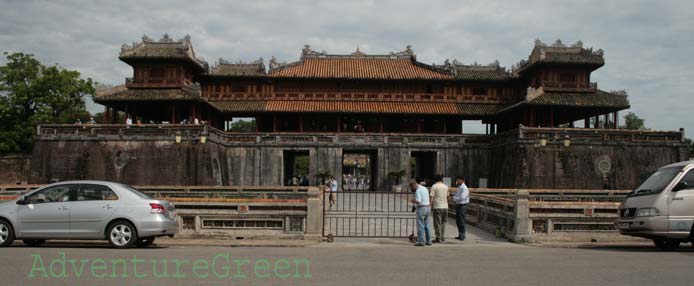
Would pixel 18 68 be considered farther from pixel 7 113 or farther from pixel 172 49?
pixel 172 49

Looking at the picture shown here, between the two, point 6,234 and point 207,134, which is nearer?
point 6,234

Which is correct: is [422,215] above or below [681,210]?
below

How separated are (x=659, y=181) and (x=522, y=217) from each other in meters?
3.24

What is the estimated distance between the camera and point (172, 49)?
129ft

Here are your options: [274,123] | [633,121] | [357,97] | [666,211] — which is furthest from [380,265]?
[633,121]

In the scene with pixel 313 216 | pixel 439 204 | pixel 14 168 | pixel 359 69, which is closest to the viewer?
pixel 439 204

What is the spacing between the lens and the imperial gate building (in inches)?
1356

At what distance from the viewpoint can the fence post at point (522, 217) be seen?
14.3m

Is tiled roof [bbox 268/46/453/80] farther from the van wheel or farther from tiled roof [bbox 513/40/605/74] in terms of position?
the van wheel

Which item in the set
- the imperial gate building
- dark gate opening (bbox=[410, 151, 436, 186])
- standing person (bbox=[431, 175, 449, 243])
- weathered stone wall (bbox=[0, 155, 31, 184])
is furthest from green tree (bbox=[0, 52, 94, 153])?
standing person (bbox=[431, 175, 449, 243])

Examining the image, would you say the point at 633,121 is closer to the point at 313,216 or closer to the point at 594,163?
the point at 594,163

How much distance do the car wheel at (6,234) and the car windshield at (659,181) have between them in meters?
14.1

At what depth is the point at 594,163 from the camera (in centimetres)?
3481

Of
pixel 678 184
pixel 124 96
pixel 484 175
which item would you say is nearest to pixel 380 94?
pixel 484 175
